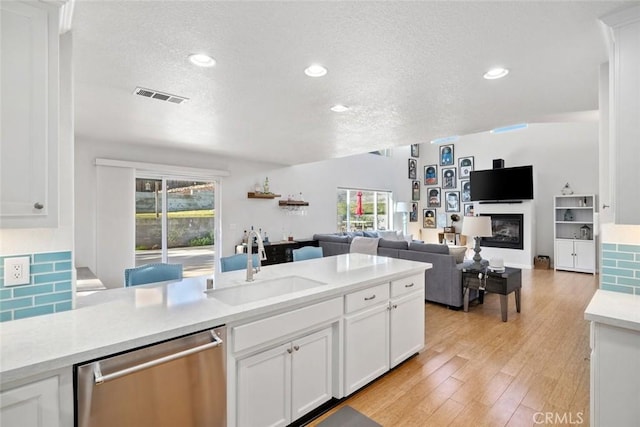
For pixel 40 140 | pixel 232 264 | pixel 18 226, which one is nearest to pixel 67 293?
pixel 18 226

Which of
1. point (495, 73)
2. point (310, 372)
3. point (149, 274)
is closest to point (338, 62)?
point (495, 73)

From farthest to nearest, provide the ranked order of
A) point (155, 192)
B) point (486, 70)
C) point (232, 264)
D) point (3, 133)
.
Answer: point (155, 192), point (232, 264), point (486, 70), point (3, 133)

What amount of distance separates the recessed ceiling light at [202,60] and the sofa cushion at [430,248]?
372 cm

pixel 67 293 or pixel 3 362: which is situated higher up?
pixel 67 293

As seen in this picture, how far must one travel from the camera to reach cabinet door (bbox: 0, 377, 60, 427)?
3.42 feet

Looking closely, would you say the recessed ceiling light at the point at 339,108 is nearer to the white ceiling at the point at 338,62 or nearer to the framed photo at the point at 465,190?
the white ceiling at the point at 338,62

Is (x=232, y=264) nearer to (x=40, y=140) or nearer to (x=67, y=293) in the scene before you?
(x=67, y=293)

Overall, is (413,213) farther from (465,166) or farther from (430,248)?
(430,248)

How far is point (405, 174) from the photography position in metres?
9.73

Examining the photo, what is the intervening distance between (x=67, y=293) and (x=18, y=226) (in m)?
0.50

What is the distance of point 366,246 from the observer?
536cm

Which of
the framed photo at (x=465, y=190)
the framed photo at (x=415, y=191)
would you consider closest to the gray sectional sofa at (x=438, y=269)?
the framed photo at (x=465, y=190)

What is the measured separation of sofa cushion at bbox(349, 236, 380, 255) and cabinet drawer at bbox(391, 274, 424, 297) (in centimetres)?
236

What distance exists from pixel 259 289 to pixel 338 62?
1.72 meters
